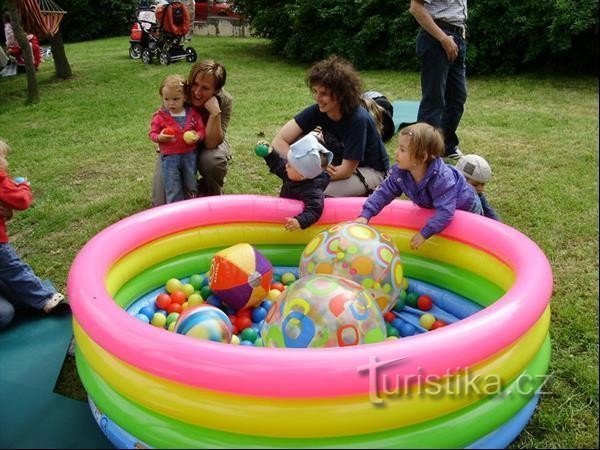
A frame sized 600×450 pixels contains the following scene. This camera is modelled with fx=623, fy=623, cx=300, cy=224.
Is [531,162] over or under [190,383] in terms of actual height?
under

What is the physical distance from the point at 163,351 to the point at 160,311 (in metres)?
A: 1.33

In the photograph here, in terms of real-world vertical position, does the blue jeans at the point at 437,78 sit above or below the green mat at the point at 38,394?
above

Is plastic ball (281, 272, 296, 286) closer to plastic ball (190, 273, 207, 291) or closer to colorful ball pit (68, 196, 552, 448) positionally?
plastic ball (190, 273, 207, 291)

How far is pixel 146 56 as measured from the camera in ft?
41.0

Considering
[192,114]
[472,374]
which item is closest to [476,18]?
[192,114]

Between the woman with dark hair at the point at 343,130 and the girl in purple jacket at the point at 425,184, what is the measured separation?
0.51 meters

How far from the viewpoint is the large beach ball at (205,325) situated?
2.68 meters

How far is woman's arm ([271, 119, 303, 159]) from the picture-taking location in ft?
13.7

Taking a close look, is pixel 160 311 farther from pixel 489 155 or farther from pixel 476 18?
pixel 476 18

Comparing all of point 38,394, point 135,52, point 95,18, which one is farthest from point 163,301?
point 95,18

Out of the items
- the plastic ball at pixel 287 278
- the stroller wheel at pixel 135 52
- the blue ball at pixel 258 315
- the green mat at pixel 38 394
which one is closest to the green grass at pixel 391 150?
the green mat at pixel 38 394

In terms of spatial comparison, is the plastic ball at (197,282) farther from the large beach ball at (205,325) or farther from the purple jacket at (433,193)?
the purple jacket at (433,193)

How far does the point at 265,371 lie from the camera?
1.96 metres

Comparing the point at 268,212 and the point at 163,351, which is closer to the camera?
the point at 163,351
